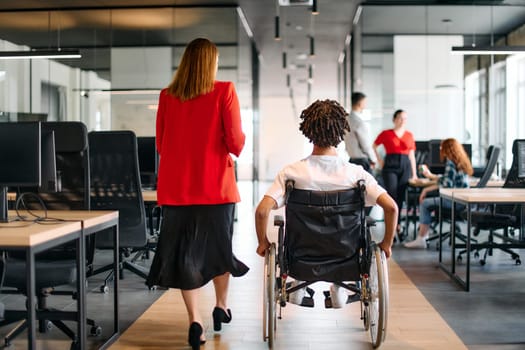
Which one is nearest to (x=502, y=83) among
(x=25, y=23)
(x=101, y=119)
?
(x=101, y=119)

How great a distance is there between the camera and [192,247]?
304cm

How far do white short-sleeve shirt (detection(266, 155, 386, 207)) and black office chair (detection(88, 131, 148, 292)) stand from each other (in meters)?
1.57

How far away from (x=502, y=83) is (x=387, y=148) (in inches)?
181

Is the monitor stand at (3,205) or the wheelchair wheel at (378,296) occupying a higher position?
the monitor stand at (3,205)

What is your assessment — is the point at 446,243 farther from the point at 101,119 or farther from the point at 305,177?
the point at 101,119

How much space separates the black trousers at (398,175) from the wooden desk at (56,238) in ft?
13.8

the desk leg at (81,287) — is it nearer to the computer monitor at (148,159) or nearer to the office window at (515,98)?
the computer monitor at (148,159)

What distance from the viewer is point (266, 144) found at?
23.8 meters

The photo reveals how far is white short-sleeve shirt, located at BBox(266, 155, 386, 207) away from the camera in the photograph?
2863 millimetres

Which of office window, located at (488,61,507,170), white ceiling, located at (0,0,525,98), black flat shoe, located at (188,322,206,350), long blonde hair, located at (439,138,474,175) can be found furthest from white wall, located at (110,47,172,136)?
black flat shoe, located at (188,322,206,350)

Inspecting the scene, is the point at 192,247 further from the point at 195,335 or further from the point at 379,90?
the point at 379,90

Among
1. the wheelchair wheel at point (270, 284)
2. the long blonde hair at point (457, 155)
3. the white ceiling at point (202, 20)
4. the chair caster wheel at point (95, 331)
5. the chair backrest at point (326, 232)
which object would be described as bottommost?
the chair caster wheel at point (95, 331)

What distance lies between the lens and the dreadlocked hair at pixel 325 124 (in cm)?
294

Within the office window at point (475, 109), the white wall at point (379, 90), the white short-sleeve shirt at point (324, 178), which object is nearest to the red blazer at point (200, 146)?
the white short-sleeve shirt at point (324, 178)
